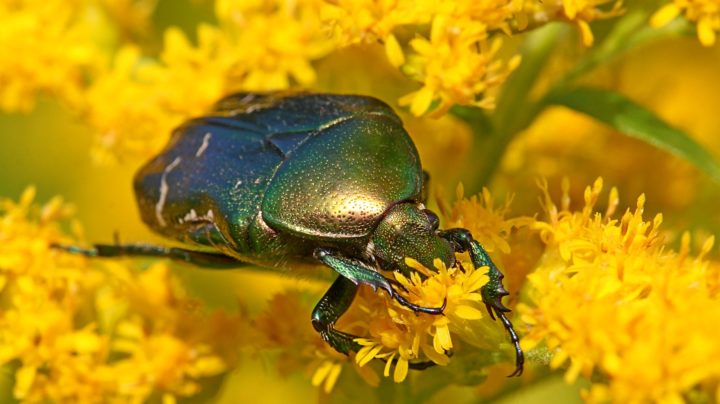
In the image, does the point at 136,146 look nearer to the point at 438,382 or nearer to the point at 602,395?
the point at 438,382

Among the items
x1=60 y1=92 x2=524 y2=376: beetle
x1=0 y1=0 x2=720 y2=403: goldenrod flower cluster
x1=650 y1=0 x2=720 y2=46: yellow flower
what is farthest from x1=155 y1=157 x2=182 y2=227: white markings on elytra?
x1=650 y1=0 x2=720 y2=46: yellow flower

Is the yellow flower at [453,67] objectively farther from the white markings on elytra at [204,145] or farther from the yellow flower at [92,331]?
the yellow flower at [92,331]

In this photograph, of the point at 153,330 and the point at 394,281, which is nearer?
the point at 394,281

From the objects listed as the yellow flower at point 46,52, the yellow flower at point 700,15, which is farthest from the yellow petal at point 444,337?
the yellow flower at point 46,52

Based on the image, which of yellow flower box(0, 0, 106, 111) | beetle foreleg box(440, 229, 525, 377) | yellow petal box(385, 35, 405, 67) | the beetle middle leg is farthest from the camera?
yellow flower box(0, 0, 106, 111)

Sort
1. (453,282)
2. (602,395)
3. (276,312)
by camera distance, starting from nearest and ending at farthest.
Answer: (602,395)
(453,282)
(276,312)

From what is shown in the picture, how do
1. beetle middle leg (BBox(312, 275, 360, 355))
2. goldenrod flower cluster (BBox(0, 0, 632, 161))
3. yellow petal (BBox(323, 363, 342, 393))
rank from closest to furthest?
beetle middle leg (BBox(312, 275, 360, 355)) < yellow petal (BBox(323, 363, 342, 393)) < goldenrod flower cluster (BBox(0, 0, 632, 161))

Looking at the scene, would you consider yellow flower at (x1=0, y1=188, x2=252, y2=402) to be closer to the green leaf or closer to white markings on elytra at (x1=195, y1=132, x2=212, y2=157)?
white markings on elytra at (x1=195, y1=132, x2=212, y2=157)

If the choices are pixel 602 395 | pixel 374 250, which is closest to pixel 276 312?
pixel 374 250
